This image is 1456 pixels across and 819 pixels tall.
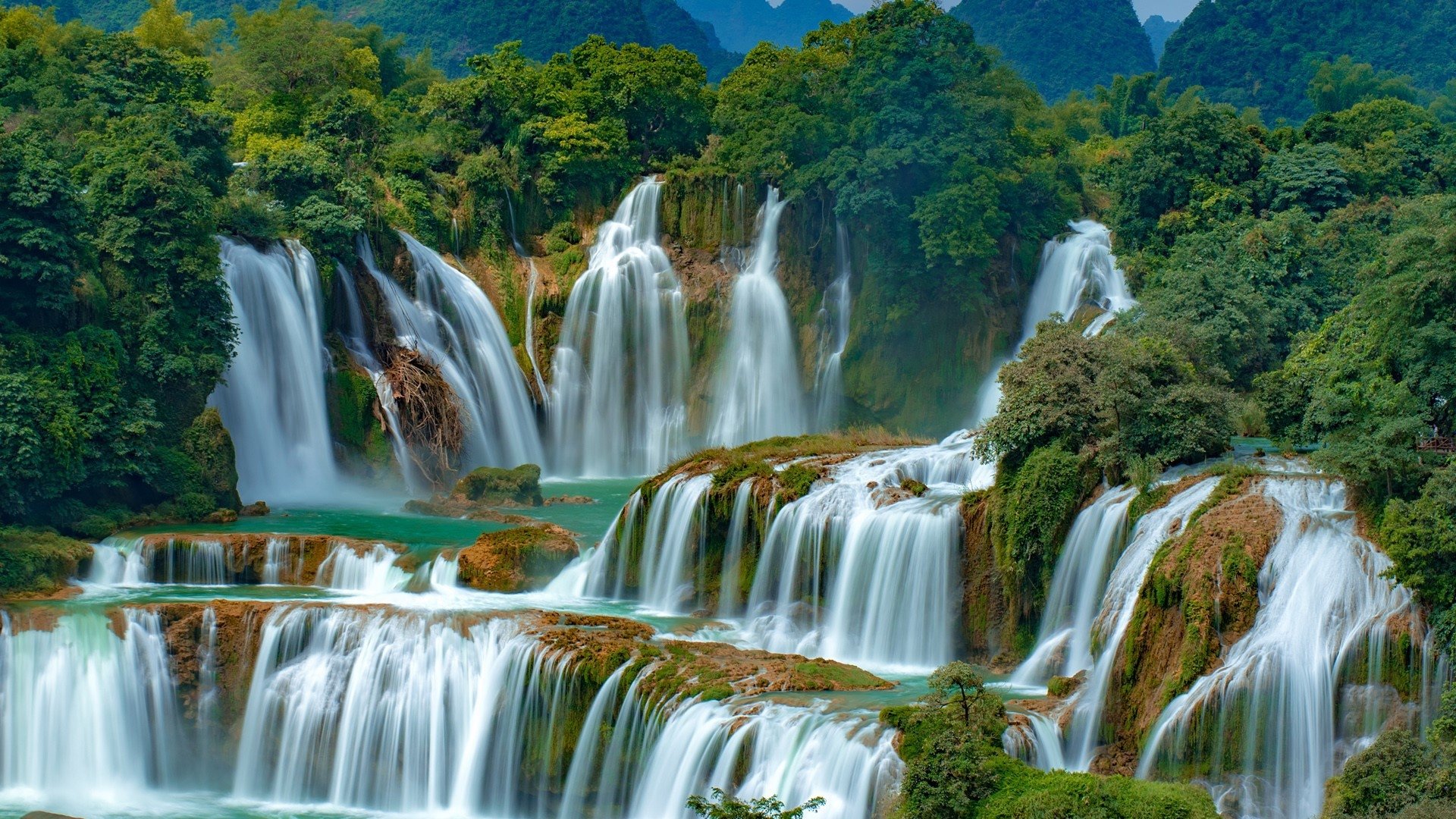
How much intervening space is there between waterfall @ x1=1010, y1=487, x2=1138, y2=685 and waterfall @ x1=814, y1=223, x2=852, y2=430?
1944 centimetres

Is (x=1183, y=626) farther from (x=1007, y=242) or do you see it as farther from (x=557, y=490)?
(x=1007, y=242)

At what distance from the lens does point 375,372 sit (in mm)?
37344

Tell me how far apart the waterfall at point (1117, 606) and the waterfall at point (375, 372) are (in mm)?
19445

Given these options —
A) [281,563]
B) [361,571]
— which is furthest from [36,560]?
[361,571]

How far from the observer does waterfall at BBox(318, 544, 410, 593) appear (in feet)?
88.3

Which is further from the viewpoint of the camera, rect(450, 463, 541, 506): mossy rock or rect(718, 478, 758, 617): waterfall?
rect(450, 463, 541, 506): mossy rock

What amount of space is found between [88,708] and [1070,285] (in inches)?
1041

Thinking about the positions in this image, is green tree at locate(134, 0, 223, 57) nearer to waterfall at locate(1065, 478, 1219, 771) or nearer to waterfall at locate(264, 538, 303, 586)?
waterfall at locate(264, 538, 303, 586)

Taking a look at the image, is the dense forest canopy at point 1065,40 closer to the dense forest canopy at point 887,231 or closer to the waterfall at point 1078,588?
the dense forest canopy at point 887,231

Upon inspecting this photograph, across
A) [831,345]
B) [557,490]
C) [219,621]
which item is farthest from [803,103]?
[219,621]

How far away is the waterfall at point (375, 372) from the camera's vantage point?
36781mm

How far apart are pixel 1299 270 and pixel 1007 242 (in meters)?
8.45

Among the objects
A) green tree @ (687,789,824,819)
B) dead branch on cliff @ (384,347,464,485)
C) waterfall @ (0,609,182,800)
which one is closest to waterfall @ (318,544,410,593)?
waterfall @ (0,609,182,800)

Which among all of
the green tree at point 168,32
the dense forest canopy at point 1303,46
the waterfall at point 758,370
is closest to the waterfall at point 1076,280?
the waterfall at point 758,370
